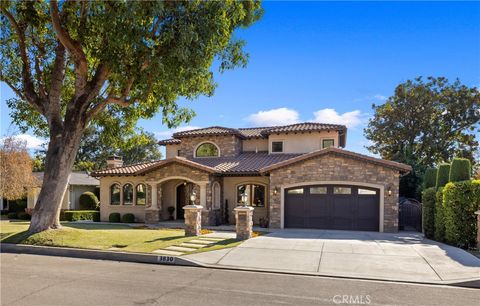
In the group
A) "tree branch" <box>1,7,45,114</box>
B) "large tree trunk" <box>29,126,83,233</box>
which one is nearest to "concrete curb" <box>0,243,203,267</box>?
"large tree trunk" <box>29,126,83,233</box>

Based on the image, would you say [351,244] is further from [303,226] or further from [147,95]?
[147,95]

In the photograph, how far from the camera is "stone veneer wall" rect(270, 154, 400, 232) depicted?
17047 millimetres

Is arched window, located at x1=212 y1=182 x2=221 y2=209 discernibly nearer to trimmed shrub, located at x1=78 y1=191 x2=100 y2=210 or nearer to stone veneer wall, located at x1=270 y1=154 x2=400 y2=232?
stone veneer wall, located at x1=270 y1=154 x2=400 y2=232

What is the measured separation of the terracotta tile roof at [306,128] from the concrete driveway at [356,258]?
29.5 ft

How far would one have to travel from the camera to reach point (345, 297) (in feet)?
23.0

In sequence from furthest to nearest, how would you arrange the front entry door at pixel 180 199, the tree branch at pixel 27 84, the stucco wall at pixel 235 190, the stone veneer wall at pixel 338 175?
the front entry door at pixel 180 199
the stucco wall at pixel 235 190
the stone veneer wall at pixel 338 175
the tree branch at pixel 27 84

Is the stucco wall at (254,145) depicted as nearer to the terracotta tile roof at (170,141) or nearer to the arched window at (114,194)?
the terracotta tile roof at (170,141)

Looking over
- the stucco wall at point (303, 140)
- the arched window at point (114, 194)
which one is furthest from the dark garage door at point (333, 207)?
the arched window at point (114, 194)

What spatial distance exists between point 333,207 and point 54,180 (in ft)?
43.6

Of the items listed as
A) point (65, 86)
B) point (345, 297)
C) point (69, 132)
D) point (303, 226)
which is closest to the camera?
point (345, 297)

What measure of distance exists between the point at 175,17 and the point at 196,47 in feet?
4.15

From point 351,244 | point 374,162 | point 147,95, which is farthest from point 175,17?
point 374,162

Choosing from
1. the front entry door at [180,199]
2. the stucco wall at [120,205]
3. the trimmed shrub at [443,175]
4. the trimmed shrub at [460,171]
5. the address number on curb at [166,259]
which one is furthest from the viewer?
the front entry door at [180,199]

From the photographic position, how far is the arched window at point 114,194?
23.4 meters
